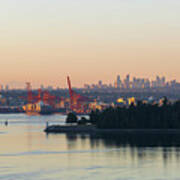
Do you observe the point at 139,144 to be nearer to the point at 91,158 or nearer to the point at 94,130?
the point at 91,158

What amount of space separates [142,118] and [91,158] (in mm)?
29358

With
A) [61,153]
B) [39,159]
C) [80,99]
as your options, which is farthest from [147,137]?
[80,99]

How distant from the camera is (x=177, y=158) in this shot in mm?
47188

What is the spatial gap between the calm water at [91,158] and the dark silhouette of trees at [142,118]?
8593 millimetres

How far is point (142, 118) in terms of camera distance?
76625 mm

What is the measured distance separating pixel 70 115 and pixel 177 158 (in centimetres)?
4005

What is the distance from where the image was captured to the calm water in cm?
3969

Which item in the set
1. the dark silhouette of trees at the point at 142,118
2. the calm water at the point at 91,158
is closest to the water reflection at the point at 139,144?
the calm water at the point at 91,158

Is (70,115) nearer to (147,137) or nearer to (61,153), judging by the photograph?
(147,137)

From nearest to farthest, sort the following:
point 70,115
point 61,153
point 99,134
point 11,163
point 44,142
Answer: point 11,163 → point 61,153 → point 44,142 → point 99,134 → point 70,115

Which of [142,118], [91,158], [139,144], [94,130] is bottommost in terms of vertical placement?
[91,158]

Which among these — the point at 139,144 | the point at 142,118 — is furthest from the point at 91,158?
the point at 142,118

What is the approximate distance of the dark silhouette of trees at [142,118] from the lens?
7550cm

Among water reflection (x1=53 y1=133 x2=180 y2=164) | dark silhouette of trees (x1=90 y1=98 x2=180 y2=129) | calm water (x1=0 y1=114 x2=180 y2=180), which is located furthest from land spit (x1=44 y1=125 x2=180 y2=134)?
calm water (x1=0 y1=114 x2=180 y2=180)
